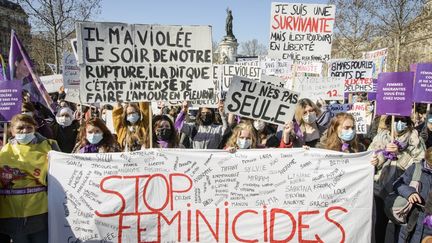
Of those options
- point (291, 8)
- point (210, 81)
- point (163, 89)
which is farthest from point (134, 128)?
point (291, 8)

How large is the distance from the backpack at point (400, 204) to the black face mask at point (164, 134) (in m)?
2.64

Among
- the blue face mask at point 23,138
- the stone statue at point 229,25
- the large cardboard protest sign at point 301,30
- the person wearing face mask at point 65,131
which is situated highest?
the stone statue at point 229,25

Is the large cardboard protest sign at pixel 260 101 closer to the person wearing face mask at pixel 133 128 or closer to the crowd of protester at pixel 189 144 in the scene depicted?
the crowd of protester at pixel 189 144

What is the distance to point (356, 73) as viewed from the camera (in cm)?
1052

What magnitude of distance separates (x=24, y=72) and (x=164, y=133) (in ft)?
8.86

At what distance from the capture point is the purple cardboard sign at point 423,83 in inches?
257

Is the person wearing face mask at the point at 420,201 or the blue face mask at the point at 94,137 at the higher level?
the blue face mask at the point at 94,137

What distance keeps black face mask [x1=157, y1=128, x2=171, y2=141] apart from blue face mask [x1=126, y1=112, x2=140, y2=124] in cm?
51

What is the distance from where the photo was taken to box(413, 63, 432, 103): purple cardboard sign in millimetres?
6527

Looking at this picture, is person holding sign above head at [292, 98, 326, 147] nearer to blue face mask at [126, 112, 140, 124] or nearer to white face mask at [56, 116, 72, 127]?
blue face mask at [126, 112, 140, 124]

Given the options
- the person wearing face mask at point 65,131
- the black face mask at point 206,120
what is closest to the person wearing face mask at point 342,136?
the black face mask at point 206,120

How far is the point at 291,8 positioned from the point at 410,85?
2431 mm

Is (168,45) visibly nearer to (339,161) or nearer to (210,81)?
(210,81)

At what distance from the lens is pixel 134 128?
5.50 m
